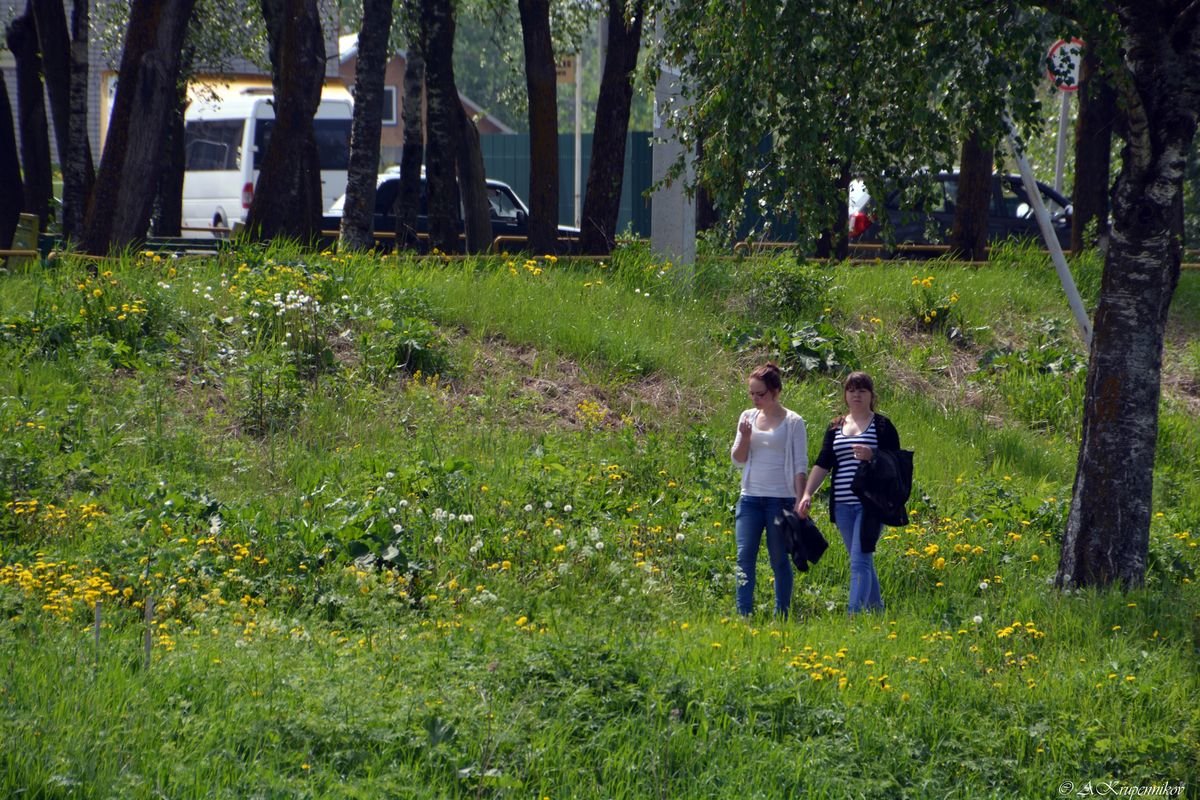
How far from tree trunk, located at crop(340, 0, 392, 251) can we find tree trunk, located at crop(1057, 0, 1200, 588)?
8.56 metres

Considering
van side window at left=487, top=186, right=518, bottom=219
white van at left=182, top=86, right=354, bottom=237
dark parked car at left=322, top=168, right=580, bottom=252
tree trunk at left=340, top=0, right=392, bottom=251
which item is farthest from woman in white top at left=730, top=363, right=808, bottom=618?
white van at left=182, top=86, right=354, bottom=237

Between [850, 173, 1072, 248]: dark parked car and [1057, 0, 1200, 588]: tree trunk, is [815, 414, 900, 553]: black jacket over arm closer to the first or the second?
[1057, 0, 1200, 588]: tree trunk

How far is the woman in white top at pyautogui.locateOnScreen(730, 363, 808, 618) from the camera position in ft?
25.7

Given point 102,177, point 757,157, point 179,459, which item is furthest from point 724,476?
point 102,177

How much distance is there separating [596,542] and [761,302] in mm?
6020

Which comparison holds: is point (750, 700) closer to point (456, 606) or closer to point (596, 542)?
point (456, 606)

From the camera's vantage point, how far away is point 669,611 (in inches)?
300

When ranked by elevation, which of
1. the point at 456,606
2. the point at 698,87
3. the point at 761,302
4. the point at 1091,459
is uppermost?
the point at 698,87

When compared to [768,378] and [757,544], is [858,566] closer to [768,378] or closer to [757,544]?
[757,544]

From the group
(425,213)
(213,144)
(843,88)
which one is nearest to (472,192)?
(425,213)

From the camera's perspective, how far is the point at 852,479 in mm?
7832

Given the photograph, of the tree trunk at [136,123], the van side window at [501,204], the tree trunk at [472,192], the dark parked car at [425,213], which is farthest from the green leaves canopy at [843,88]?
the van side window at [501,204]

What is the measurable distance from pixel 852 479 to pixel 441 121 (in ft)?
33.7

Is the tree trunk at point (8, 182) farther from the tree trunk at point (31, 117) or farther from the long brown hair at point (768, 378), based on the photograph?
the long brown hair at point (768, 378)
